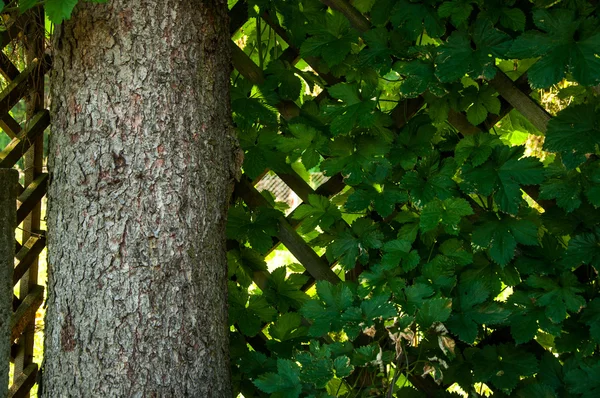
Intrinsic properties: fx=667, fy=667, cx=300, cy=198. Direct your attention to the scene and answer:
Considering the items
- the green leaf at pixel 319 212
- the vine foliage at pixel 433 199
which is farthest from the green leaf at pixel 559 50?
the green leaf at pixel 319 212

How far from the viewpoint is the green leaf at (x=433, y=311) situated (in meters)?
1.71

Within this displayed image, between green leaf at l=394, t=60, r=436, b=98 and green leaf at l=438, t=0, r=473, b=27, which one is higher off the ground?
green leaf at l=438, t=0, r=473, b=27

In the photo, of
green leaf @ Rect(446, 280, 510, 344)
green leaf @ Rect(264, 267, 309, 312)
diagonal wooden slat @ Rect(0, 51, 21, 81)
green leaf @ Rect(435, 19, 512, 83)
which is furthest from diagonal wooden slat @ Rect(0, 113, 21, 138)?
green leaf @ Rect(446, 280, 510, 344)

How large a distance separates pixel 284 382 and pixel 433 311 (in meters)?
0.43

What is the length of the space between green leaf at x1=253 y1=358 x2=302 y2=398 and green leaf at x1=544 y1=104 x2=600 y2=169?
2.87 feet

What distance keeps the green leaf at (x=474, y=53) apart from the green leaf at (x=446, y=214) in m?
0.34

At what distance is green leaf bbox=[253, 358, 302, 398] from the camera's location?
172cm

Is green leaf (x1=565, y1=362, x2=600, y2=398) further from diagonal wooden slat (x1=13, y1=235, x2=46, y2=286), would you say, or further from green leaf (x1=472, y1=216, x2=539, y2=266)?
diagonal wooden slat (x1=13, y1=235, x2=46, y2=286)

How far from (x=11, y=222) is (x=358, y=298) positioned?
1.04 meters

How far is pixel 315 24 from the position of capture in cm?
194

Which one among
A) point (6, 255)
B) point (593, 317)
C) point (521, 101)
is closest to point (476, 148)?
point (521, 101)

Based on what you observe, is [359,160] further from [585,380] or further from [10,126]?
[10,126]

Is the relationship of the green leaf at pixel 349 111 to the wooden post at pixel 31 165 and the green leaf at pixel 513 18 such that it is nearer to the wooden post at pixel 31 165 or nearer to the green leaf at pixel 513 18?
the green leaf at pixel 513 18

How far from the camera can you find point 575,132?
5.58ft
